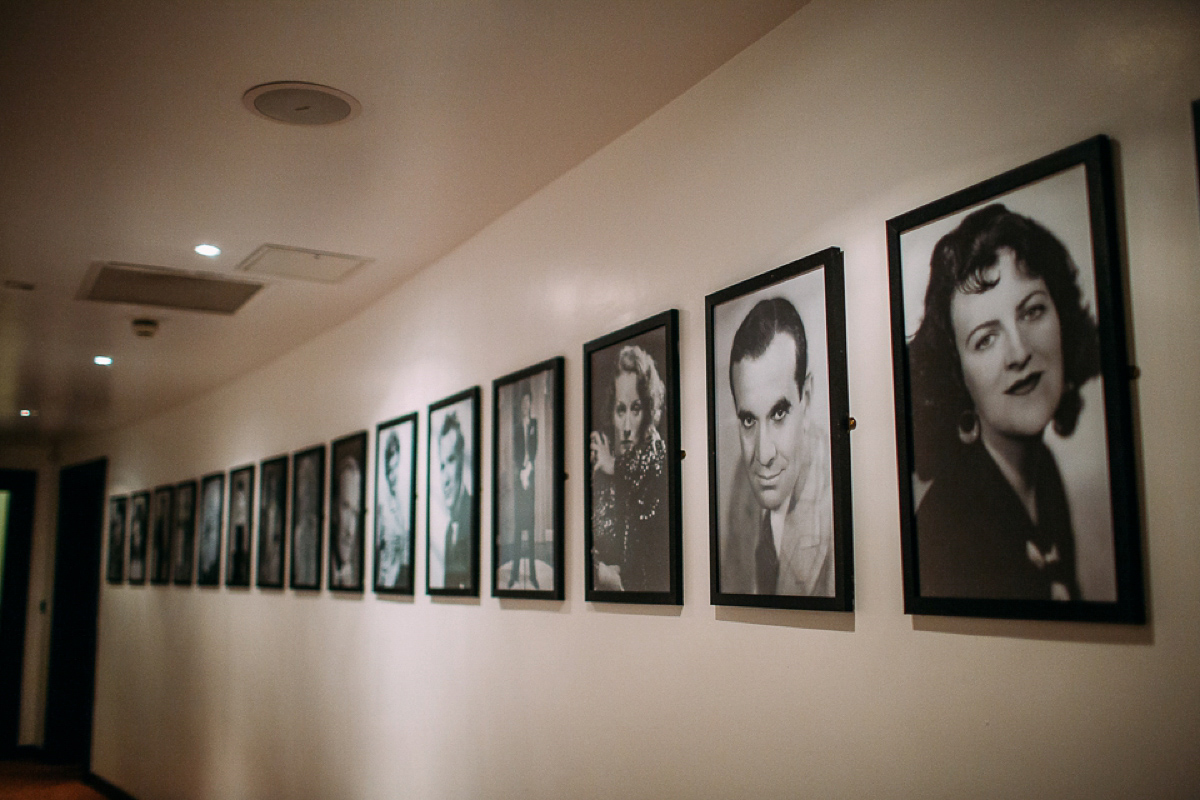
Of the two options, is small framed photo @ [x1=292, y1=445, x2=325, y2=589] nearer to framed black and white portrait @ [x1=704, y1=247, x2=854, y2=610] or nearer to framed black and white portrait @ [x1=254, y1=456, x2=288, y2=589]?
framed black and white portrait @ [x1=254, y1=456, x2=288, y2=589]

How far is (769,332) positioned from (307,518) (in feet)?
13.9

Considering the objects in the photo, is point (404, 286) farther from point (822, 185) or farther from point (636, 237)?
point (822, 185)

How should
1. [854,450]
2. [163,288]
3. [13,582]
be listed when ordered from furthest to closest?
[13,582]
[163,288]
[854,450]

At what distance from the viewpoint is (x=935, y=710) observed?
7.17 ft

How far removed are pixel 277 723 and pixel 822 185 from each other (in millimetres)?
5122

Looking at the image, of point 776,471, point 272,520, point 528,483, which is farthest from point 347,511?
point 776,471

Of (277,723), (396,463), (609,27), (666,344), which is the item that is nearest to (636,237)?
(666,344)

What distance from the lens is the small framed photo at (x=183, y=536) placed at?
27.1ft

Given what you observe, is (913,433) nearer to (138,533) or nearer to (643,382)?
(643,382)

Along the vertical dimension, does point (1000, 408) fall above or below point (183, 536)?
above

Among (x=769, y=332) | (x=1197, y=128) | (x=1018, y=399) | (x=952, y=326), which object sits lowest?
(x=1018, y=399)

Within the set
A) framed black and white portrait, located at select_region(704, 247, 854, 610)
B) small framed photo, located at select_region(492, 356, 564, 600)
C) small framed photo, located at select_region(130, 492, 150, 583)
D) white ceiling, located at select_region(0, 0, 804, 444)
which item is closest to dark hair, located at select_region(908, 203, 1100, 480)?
framed black and white portrait, located at select_region(704, 247, 854, 610)

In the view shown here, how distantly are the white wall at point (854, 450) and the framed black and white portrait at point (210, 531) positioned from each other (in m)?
2.66

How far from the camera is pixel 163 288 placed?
522 cm
